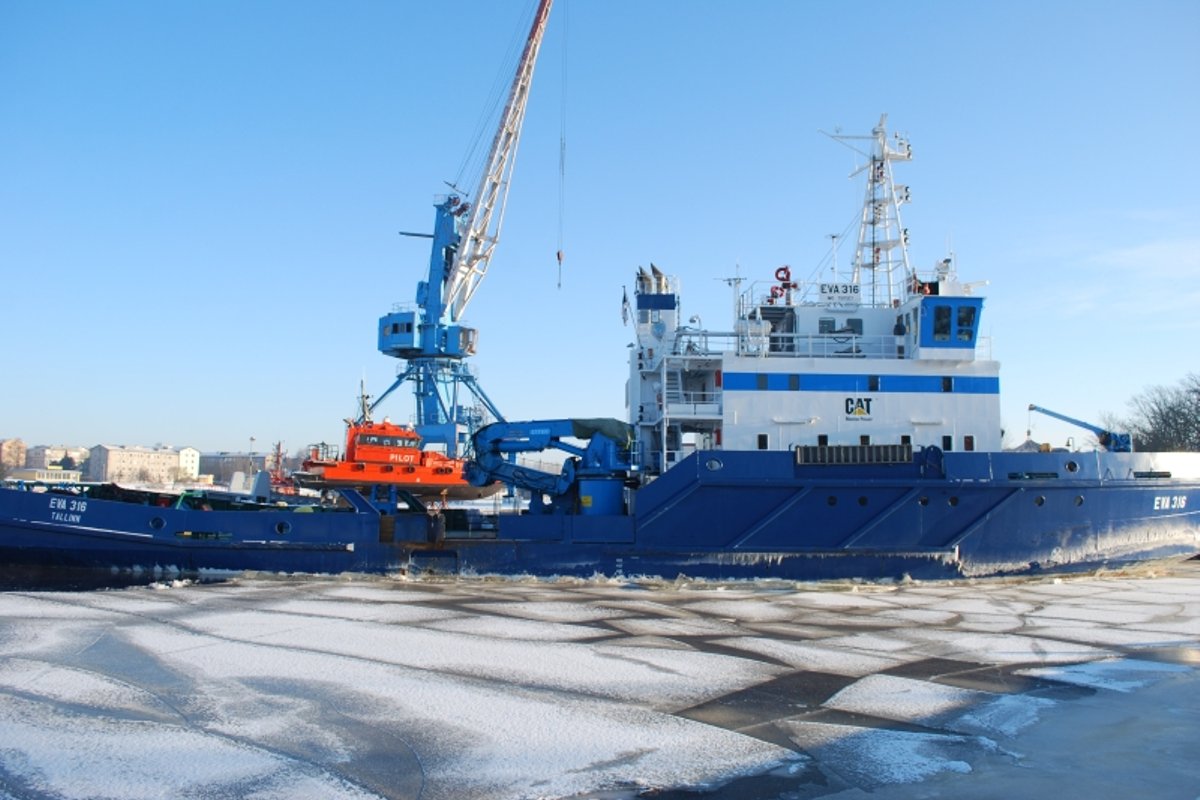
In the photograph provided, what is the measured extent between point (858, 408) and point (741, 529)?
3.24 m

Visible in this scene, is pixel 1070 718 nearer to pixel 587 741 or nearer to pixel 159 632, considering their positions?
pixel 587 741

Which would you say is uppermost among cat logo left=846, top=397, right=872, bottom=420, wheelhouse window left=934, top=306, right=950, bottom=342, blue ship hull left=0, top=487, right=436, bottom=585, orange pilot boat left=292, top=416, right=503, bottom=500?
wheelhouse window left=934, top=306, right=950, bottom=342

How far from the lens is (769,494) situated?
14.8 metres

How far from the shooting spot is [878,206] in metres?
18.4

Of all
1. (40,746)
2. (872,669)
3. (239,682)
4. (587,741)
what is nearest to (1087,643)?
(872,669)

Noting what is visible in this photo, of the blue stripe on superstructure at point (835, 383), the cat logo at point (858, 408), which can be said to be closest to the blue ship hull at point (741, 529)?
the cat logo at point (858, 408)

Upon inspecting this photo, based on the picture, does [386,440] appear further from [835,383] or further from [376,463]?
[835,383]

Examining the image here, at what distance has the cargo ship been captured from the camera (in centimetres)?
1484

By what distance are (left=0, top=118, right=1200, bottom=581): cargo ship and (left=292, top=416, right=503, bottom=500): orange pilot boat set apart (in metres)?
1.91

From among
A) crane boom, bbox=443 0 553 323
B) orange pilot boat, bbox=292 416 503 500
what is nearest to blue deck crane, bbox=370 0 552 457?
crane boom, bbox=443 0 553 323

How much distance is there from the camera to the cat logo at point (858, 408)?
52.6ft

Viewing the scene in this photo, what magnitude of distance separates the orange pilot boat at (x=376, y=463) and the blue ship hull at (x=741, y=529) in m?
3.13

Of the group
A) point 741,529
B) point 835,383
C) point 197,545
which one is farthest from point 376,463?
point 835,383

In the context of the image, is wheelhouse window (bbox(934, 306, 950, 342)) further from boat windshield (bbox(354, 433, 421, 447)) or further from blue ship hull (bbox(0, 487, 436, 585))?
boat windshield (bbox(354, 433, 421, 447))
